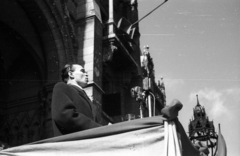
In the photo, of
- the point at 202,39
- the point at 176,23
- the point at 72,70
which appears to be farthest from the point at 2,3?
the point at 72,70

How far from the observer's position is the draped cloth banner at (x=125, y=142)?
108 inches

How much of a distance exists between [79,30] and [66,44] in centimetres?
111

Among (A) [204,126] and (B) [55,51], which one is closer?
(B) [55,51]

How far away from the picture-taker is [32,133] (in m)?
11.1

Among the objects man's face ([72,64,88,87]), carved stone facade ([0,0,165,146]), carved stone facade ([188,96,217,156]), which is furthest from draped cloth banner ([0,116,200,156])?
carved stone facade ([188,96,217,156])

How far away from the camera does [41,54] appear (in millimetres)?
11500

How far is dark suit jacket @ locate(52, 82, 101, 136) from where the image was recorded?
130 inches

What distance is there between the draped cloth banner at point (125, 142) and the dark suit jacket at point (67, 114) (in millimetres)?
201

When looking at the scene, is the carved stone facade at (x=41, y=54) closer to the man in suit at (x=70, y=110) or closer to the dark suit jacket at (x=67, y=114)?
the man in suit at (x=70, y=110)

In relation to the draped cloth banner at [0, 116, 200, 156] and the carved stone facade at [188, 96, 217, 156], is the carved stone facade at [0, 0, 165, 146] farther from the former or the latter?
the draped cloth banner at [0, 116, 200, 156]

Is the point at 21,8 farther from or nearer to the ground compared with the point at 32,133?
farther from the ground

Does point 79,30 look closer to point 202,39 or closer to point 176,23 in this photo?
point 176,23

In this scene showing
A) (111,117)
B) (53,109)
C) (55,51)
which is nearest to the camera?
(53,109)

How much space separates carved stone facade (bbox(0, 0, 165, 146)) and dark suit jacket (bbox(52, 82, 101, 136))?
6.92 meters
